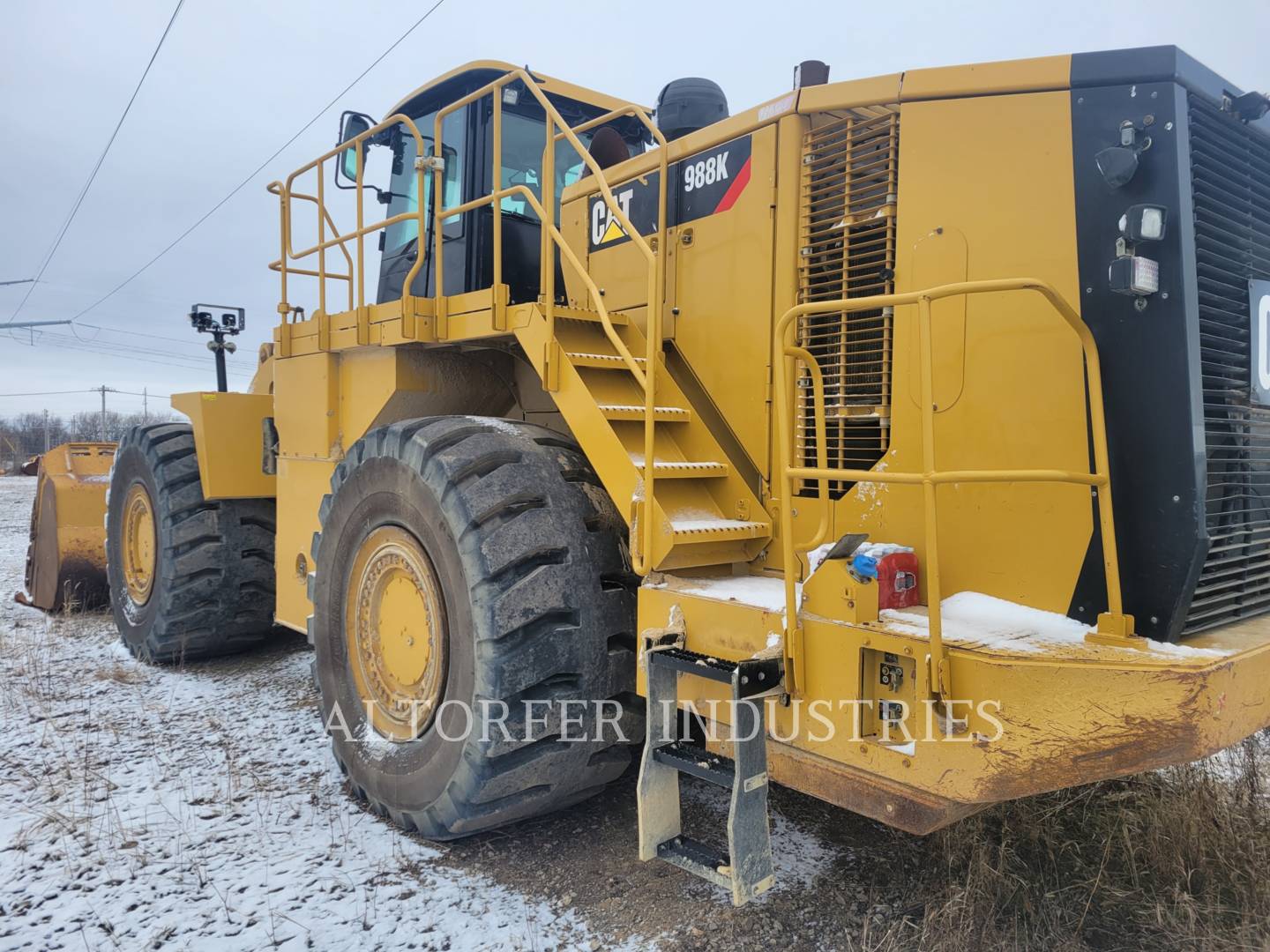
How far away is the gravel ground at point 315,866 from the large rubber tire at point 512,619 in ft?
0.80

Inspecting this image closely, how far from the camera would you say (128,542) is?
670 cm

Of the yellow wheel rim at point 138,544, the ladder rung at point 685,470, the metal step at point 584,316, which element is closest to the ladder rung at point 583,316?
the metal step at point 584,316

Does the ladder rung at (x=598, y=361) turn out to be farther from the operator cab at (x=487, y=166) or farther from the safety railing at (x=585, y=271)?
the operator cab at (x=487, y=166)

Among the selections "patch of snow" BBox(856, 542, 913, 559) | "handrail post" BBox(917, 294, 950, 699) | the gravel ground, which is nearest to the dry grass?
the gravel ground

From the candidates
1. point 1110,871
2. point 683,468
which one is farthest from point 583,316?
point 1110,871

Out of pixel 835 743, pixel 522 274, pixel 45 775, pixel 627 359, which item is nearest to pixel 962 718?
pixel 835 743

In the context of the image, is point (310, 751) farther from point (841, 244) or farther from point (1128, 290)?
point (1128, 290)

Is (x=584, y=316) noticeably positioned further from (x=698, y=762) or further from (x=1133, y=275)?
(x=1133, y=275)

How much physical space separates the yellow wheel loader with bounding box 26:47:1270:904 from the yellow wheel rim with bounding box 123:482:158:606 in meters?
2.91

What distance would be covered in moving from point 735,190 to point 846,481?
122 centimetres

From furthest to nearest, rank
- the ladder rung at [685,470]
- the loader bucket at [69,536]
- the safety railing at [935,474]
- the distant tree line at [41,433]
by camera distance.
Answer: the distant tree line at [41,433]
the loader bucket at [69,536]
the ladder rung at [685,470]
the safety railing at [935,474]

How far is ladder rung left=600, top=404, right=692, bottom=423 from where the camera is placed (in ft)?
10.7

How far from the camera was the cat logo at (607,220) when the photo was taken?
13.2 ft

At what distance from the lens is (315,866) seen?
129 inches
